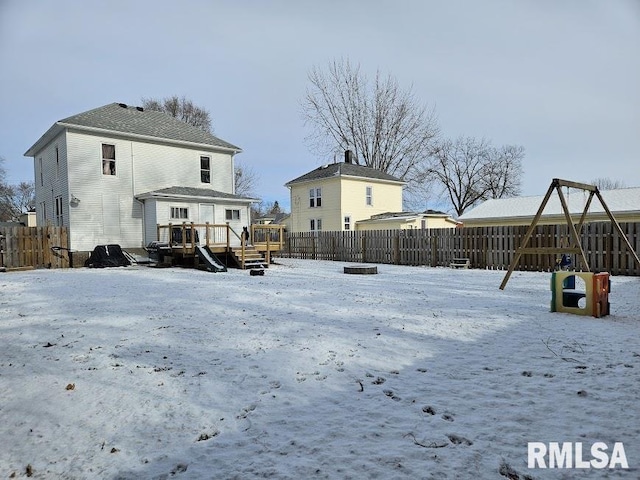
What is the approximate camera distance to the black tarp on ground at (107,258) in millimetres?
16359

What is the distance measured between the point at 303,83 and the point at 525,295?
33.9 m

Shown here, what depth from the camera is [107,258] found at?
1648 centimetres

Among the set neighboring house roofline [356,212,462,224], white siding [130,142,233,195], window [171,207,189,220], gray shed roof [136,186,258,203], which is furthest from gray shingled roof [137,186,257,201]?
neighboring house roofline [356,212,462,224]

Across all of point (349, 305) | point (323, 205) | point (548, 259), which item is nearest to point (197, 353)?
point (349, 305)

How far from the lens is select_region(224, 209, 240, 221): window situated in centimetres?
2178

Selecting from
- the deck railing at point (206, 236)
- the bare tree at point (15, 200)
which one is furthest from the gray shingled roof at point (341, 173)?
the bare tree at point (15, 200)

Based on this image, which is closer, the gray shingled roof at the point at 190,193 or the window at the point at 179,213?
the gray shingled roof at the point at 190,193

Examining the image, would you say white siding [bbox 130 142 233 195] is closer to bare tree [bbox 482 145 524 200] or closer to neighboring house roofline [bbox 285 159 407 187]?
neighboring house roofline [bbox 285 159 407 187]

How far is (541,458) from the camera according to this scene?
2262 mm

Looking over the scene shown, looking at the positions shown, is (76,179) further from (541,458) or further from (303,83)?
(303,83)

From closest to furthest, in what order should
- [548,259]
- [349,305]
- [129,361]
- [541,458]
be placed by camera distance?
[541,458] → [129,361] → [349,305] → [548,259]

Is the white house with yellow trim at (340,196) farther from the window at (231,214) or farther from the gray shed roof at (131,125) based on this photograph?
the window at (231,214)

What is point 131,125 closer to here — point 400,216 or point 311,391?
point 400,216

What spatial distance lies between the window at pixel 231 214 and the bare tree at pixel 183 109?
851 inches
